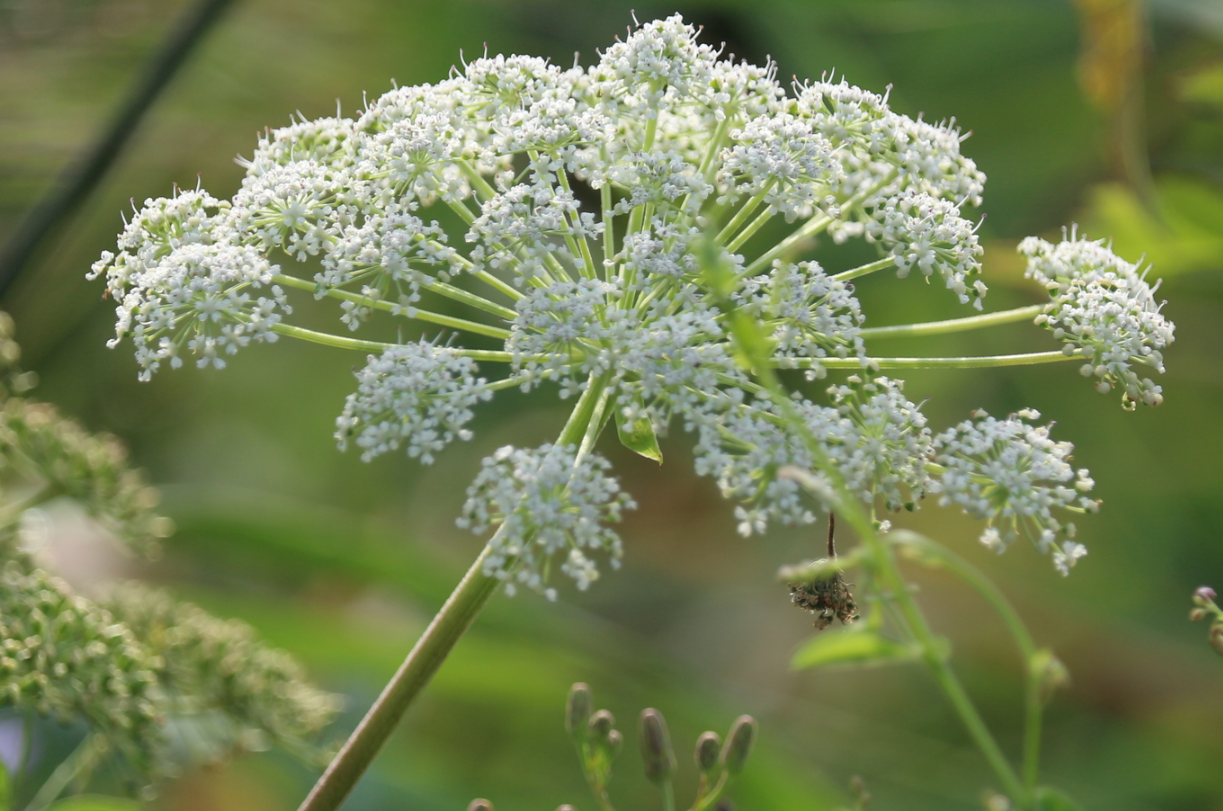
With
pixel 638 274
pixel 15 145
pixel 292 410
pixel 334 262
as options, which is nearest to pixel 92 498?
pixel 334 262

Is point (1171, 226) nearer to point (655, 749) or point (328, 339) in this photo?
point (655, 749)

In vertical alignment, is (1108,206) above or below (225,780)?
above

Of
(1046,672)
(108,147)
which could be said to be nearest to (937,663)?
(1046,672)

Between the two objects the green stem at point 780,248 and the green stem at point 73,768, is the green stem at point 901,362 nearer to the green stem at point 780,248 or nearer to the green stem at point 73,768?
the green stem at point 780,248

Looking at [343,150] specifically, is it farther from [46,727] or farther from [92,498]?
[46,727]

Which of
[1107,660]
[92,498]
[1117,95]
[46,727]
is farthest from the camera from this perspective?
[1107,660]

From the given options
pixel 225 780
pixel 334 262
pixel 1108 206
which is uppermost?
pixel 1108 206

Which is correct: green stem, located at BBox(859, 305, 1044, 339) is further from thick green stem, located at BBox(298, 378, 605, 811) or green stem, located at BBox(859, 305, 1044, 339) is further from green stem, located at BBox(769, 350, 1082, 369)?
thick green stem, located at BBox(298, 378, 605, 811)
